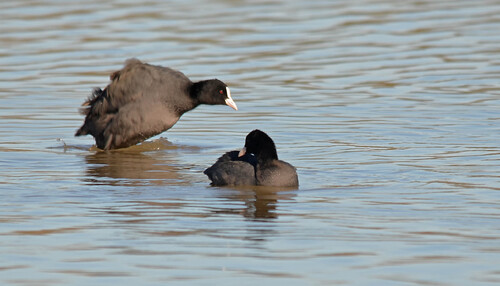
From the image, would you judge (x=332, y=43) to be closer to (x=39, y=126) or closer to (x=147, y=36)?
(x=147, y=36)

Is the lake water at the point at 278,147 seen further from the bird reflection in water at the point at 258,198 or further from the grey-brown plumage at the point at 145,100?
the grey-brown plumage at the point at 145,100

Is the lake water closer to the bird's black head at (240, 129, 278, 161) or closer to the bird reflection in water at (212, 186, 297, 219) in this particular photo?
the bird reflection in water at (212, 186, 297, 219)

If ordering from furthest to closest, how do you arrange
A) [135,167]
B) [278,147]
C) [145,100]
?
[145,100]
[278,147]
[135,167]

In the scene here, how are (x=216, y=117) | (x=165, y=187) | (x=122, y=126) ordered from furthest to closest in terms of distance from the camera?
(x=216, y=117) < (x=122, y=126) < (x=165, y=187)

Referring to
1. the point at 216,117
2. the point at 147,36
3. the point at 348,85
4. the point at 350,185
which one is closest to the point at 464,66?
the point at 348,85

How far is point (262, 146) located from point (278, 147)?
2.57 m

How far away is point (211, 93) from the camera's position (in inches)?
515

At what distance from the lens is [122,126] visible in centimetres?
1301

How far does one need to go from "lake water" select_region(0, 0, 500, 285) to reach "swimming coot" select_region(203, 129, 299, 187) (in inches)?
5.8

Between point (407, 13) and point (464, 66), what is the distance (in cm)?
579

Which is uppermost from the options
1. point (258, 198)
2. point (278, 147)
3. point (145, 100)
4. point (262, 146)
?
point (145, 100)

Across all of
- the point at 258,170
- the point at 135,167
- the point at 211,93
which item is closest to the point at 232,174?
the point at 258,170

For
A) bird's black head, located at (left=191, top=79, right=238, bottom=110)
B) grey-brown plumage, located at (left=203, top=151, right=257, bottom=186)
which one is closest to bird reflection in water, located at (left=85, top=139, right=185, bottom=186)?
grey-brown plumage, located at (left=203, top=151, right=257, bottom=186)

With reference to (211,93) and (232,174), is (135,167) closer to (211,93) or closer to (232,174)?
(211,93)
